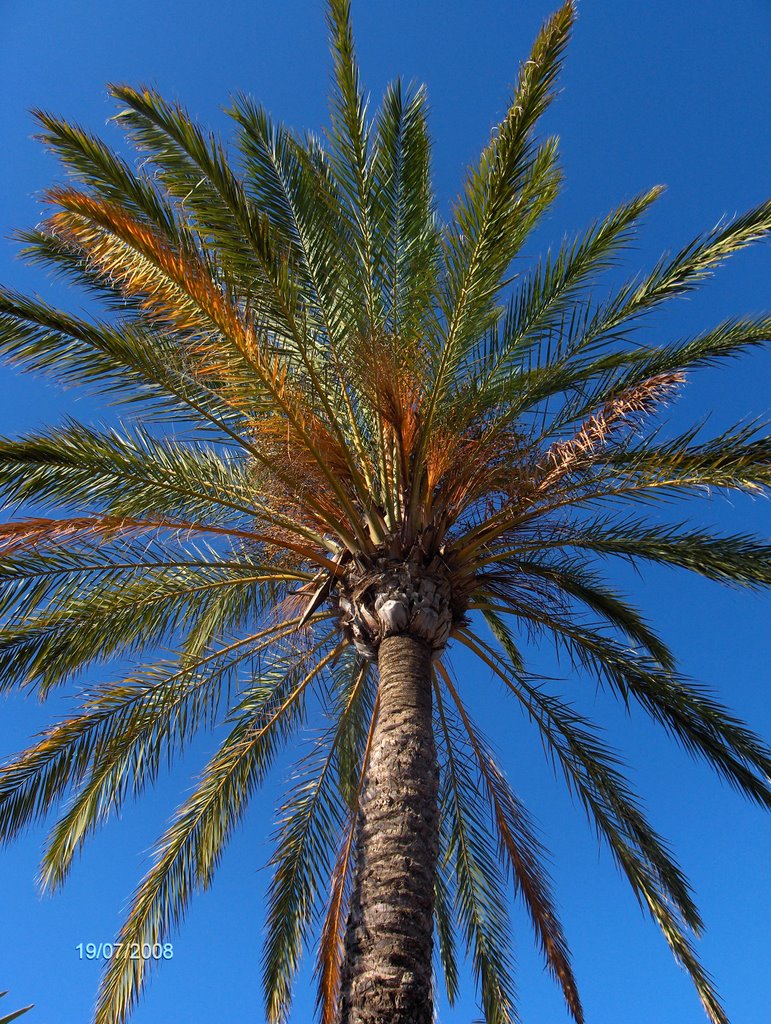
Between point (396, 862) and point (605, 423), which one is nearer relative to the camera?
point (396, 862)

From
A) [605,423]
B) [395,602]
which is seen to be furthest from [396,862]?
[605,423]

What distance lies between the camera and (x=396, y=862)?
4773mm

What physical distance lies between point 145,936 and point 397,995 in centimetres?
333

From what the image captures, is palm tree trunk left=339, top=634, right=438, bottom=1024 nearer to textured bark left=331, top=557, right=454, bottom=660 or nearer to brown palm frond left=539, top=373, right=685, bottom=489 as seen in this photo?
textured bark left=331, top=557, right=454, bottom=660

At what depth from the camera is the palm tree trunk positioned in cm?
422

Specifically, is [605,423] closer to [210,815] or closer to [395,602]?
[395,602]

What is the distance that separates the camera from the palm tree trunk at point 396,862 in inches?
166

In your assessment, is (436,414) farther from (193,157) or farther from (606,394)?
(193,157)

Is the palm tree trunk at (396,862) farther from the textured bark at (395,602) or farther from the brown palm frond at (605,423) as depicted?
the brown palm frond at (605,423)

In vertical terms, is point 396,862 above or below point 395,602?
below

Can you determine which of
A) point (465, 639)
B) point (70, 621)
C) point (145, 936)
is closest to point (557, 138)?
point (465, 639)

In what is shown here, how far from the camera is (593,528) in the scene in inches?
279

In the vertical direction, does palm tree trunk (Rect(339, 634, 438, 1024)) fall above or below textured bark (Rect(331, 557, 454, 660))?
below

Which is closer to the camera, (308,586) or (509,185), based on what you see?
(509,185)
